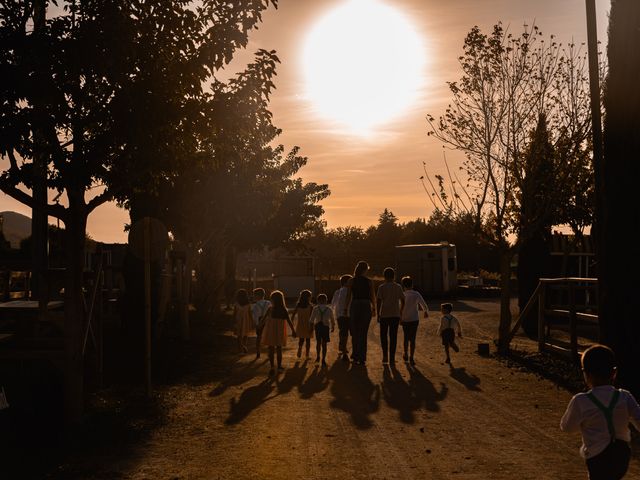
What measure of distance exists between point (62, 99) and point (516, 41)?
12.6 metres

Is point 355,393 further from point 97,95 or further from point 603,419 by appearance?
point 603,419

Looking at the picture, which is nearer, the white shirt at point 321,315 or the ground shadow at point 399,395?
the ground shadow at point 399,395

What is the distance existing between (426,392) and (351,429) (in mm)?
3352

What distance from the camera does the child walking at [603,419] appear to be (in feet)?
16.9

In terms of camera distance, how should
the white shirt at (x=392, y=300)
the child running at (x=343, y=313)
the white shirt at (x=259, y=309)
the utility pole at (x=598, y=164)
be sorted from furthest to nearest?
1. the white shirt at (x=259, y=309)
2. the child running at (x=343, y=313)
3. the white shirt at (x=392, y=300)
4. the utility pole at (x=598, y=164)

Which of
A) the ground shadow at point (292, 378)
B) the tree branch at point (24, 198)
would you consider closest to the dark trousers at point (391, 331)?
the ground shadow at point (292, 378)

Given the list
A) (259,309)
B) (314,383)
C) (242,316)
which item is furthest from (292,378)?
(242,316)

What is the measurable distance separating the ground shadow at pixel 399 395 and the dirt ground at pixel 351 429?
15 millimetres

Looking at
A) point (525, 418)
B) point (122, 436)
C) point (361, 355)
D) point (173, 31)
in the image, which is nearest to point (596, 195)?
point (525, 418)

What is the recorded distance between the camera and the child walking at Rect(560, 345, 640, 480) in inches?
202

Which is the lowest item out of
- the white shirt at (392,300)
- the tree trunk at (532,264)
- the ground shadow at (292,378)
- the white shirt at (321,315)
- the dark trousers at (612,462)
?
the ground shadow at (292,378)

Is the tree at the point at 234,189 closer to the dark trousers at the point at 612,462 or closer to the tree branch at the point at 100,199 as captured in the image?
the tree branch at the point at 100,199

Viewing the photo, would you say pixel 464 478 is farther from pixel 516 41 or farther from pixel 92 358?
pixel 516 41

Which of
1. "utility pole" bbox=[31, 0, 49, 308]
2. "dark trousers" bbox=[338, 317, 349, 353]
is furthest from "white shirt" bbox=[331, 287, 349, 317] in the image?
"utility pole" bbox=[31, 0, 49, 308]
